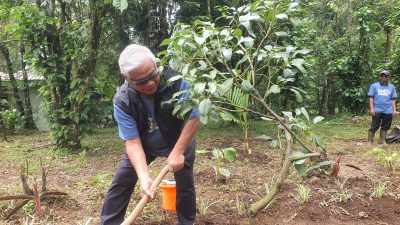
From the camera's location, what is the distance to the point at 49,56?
6.17m

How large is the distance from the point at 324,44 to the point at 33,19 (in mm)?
9309

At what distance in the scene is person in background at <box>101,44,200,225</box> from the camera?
234cm

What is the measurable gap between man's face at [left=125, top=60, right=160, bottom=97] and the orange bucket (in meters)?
1.06

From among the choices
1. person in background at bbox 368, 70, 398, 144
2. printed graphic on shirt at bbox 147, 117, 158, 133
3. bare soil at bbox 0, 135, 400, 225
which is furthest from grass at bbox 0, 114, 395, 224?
printed graphic on shirt at bbox 147, 117, 158, 133

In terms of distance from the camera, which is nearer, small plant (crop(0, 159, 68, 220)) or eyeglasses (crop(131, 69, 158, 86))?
eyeglasses (crop(131, 69, 158, 86))

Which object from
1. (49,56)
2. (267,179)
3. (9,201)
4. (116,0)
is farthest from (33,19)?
(267,179)

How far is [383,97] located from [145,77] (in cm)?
593

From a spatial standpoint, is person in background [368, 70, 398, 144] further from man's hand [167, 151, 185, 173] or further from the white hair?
the white hair

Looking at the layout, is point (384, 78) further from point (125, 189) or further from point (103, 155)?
point (125, 189)

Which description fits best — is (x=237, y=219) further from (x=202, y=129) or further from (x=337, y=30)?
(x=337, y=30)

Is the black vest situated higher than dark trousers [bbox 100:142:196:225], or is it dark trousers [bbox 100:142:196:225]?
the black vest

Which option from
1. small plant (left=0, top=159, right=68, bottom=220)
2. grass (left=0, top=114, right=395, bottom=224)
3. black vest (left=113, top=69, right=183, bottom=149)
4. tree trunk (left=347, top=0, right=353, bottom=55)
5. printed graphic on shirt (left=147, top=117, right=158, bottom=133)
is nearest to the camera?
black vest (left=113, top=69, right=183, bottom=149)

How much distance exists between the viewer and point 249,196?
375 centimetres

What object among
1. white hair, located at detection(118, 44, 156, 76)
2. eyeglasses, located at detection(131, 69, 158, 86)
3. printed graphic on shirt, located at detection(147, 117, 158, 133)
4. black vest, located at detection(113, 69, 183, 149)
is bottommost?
printed graphic on shirt, located at detection(147, 117, 158, 133)
